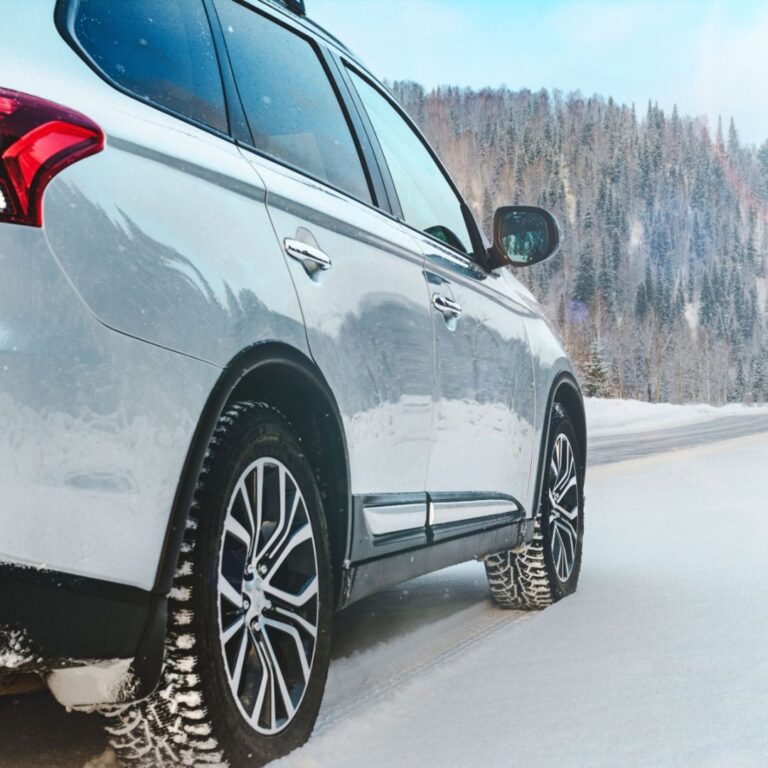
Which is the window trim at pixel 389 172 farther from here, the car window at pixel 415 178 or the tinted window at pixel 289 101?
the tinted window at pixel 289 101

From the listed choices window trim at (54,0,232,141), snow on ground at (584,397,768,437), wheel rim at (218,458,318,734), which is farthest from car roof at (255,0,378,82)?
snow on ground at (584,397,768,437)

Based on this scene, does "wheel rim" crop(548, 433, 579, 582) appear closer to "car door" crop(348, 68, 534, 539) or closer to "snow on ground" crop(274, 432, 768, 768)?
"snow on ground" crop(274, 432, 768, 768)

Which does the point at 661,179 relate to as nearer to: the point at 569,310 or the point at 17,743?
the point at 569,310

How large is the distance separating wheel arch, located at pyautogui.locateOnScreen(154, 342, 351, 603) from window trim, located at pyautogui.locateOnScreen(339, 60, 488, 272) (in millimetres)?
987

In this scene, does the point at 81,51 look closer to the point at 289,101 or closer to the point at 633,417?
the point at 289,101

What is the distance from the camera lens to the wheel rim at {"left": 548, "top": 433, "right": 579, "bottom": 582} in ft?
13.9

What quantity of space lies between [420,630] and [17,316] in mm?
2461

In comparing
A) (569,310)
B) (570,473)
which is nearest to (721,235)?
(569,310)

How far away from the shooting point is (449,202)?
3.94 meters

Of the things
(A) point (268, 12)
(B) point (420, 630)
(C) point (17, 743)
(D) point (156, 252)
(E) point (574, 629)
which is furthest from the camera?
(B) point (420, 630)

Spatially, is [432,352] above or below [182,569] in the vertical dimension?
above

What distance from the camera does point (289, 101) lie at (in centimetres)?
277

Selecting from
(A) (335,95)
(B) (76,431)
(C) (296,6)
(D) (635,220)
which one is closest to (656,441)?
(A) (335,95)

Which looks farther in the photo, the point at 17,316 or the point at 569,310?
the point at 569,310
